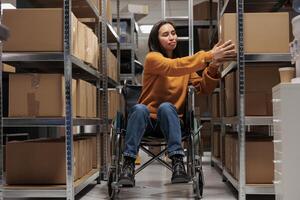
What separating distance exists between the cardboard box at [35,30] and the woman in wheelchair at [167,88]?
0.58 meters

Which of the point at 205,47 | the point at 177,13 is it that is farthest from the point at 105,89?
the point at 177,13

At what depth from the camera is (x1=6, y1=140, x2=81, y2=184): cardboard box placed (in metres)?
2.42

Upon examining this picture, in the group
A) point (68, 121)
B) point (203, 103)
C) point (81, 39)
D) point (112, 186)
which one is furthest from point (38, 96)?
point (203, 103)

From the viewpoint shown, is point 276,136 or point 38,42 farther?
point 38,42

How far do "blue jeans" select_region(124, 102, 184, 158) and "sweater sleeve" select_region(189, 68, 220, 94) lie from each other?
1.37 feet

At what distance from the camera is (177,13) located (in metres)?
8.53

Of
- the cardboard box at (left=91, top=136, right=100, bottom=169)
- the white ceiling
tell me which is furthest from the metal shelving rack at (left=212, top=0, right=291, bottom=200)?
the white ceiling

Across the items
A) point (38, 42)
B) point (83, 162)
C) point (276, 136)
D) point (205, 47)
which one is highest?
point (205, 47)

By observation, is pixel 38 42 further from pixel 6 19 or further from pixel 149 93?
pixel 149 93

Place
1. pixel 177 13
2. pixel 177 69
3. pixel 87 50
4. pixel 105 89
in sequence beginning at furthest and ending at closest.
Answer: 1. pixel 177 13
2. pixel 105 89
3. pixel 87 50
4. pixel 177 69

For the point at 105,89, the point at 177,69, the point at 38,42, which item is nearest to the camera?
the point at 38,42

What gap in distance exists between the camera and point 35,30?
235 centimetres

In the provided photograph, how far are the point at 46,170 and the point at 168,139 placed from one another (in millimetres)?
670

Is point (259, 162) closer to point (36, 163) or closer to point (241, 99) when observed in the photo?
point (241, 99)
